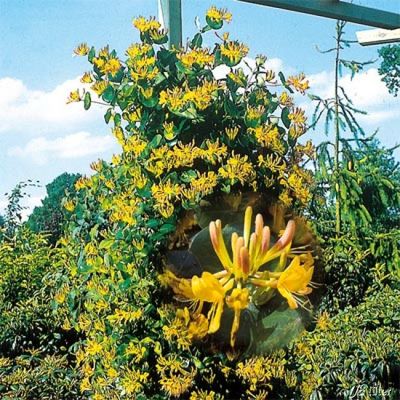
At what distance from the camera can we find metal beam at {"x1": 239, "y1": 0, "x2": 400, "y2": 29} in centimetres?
216

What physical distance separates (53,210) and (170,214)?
86 cm

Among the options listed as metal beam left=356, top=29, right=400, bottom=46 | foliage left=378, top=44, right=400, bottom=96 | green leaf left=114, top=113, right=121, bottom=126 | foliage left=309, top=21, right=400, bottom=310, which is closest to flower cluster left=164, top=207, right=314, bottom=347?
green leaf left=114, top=113, right=121, bottom=126

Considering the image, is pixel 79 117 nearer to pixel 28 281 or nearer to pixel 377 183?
pixel 28 281

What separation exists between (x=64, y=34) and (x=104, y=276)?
0.78 metres

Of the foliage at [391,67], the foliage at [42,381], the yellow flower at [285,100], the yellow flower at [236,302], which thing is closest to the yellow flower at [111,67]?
the yellow flower at [285,100]

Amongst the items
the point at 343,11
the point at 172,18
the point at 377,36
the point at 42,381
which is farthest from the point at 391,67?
the point at 42,381

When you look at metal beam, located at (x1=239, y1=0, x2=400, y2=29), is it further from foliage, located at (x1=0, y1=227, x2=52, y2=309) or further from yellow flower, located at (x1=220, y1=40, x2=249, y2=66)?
foliage, located at (x1=0, y1=227, x2=52, y2=309)

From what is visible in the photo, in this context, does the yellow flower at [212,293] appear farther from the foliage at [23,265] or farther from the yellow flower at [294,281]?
the foliage at [23,265]

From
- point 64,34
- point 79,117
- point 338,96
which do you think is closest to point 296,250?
point 79,117

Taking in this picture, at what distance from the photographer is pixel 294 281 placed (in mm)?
1495

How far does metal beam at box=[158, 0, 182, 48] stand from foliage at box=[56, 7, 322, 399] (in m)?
0.26

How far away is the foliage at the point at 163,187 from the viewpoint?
4.52 ft

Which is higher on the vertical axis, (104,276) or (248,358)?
(104,276)

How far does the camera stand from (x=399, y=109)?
109 inches
